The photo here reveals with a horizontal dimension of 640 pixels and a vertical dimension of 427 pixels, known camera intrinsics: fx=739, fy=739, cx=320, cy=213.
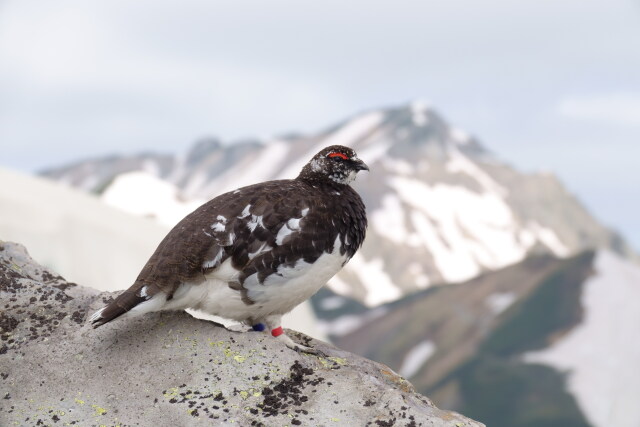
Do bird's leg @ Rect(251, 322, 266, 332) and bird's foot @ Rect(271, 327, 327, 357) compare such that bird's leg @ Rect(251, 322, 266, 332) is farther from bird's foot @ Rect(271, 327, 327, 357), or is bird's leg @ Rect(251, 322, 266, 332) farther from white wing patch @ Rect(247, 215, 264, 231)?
white wing patch @ Rect(247, 215, 264, 231)

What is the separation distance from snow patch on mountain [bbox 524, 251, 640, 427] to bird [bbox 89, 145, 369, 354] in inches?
1527

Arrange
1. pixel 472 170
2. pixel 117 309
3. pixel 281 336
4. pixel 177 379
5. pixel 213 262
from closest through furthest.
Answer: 1. pixel 177 379
2. pixel 117 309
3. pixel 213 262
4. pixel 281 336
5. pixel 472 170

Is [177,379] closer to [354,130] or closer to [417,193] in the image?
[417,193]

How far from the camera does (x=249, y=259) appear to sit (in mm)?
7160

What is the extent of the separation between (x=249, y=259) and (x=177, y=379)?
51.9 inches

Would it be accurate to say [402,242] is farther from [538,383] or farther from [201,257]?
[201,257]

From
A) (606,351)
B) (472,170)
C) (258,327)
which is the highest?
(472,170)

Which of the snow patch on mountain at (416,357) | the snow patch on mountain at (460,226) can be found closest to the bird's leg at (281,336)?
the snow patch on mountain at (416,357)

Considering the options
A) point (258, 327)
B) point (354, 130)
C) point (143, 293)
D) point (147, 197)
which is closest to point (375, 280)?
point (354, 130)

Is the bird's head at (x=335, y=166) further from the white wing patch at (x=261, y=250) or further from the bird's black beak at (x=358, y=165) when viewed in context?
the white wing patch at (x=261, y=250)

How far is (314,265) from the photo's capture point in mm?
7398

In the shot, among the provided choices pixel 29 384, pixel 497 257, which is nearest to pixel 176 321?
pixel 29 384

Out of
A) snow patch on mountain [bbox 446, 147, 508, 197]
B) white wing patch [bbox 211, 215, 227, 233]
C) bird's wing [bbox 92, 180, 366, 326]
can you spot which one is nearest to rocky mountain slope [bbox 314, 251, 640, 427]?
bird's wing [bbox 92, 180, 366, 326]

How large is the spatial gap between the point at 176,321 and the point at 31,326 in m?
1.48
